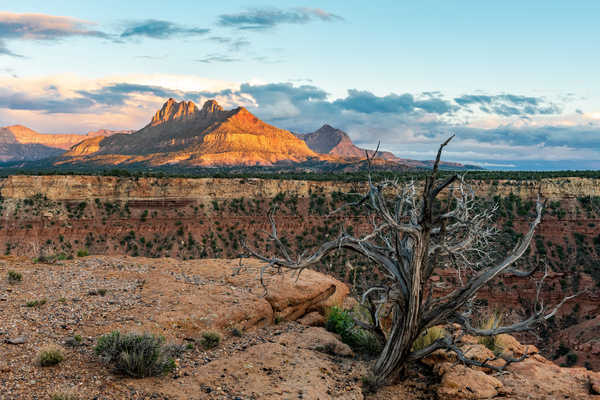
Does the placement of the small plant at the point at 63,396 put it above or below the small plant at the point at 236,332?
above

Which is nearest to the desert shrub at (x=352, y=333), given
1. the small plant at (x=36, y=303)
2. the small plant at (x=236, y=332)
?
the small plant at (x=236, y=332)

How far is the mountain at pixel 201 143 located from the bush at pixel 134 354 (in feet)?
392

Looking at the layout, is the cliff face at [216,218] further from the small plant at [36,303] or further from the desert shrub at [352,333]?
the small plant at [36,303]

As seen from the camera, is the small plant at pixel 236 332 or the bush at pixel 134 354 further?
the small plant at pixel 236 332

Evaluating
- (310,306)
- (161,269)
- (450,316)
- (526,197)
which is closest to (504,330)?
(450,316)

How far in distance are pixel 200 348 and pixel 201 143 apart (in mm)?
143984

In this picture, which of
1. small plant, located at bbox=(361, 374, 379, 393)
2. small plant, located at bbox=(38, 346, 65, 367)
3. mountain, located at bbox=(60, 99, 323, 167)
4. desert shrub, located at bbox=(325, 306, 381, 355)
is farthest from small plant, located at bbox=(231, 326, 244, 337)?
mountain, located at bbox=(60, 99, 323, 167)

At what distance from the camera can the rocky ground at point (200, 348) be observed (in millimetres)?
6283

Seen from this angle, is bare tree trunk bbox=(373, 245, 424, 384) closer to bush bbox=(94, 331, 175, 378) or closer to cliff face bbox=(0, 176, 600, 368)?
bush bbox=(94, 331, 175, 378)

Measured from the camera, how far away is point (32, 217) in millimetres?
40469

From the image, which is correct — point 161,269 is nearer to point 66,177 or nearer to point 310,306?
point 310,306

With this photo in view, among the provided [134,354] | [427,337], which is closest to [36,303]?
[134,354]

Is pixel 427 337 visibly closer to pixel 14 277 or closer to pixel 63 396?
pixel 63 396

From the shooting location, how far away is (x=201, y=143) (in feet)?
478
